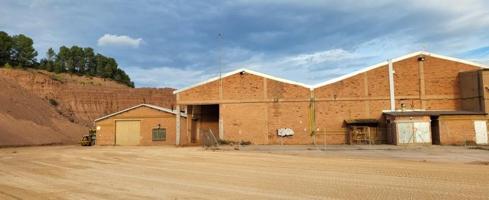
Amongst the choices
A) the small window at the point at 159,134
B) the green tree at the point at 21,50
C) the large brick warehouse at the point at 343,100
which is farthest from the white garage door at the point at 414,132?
the green tree at the point at 21,50

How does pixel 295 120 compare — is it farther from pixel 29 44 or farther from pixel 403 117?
pixel 29 44

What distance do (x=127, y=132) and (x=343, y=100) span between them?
22151 mm

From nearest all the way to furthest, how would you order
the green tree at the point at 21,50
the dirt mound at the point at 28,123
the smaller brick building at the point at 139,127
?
the smaller brick building at the point at 139,127 → the dirt mound at the point at 28,123 → the green tree at the point at 21,50

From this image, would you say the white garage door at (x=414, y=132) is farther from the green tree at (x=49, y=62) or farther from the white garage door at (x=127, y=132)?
the green tree at (x=49, y=62)

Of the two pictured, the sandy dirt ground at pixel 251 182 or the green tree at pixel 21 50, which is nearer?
the sandy dirt ground at pixel 251 182

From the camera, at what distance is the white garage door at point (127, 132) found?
43.4 metres

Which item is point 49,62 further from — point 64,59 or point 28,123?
point 28,123

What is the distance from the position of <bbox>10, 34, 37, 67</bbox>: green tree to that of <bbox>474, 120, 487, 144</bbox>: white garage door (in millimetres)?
85361

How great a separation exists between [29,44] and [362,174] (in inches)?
3597

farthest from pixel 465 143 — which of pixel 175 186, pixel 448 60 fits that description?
pixel 175 186

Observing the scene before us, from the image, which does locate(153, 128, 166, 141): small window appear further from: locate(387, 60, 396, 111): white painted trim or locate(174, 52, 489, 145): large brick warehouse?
locate(387, 60, 396, 111): white painted trim

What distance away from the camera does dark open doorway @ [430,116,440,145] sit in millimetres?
35656

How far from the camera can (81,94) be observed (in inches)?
3398

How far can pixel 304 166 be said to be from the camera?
17953 millimetres
